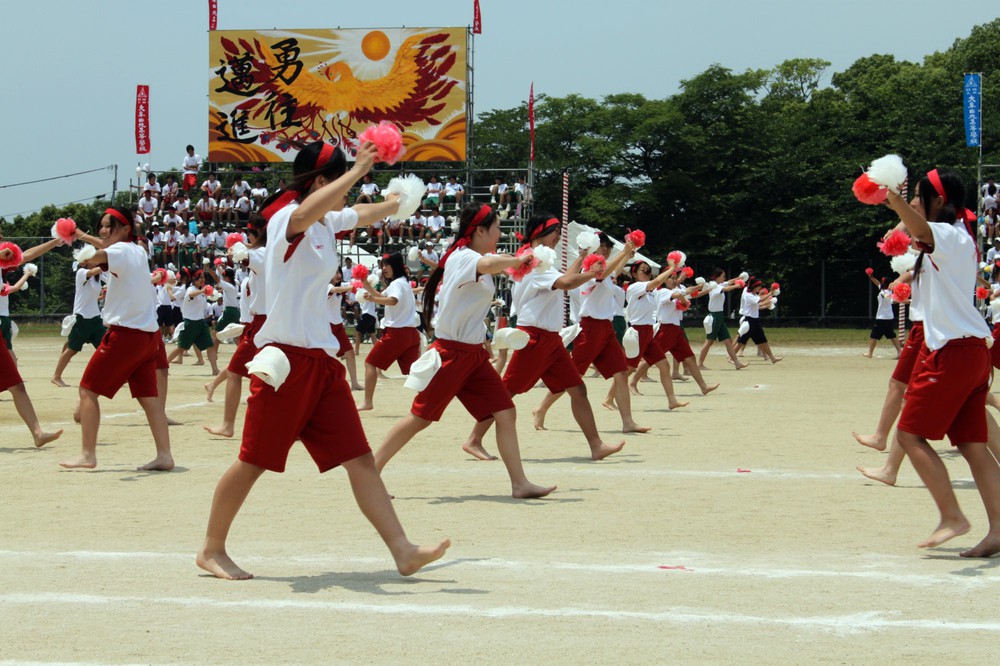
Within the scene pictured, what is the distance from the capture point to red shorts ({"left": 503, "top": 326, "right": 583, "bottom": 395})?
10.4 meters

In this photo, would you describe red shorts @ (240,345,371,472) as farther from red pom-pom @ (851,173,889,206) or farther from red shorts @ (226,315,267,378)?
red shorts @ (226,315,267,378)

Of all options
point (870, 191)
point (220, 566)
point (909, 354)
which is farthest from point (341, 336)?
point (870, 191)

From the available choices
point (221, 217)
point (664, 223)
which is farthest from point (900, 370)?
point (664, 223)

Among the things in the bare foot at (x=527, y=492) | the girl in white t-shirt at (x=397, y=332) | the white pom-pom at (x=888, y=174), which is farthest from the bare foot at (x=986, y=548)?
the girl in white t-shirt at (x=397, y=332)

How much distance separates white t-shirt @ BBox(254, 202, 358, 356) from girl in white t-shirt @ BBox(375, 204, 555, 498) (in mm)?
2295

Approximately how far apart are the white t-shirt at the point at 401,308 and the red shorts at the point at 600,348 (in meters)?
3.41

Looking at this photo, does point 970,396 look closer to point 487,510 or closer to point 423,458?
point 487,510

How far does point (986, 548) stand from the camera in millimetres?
6477

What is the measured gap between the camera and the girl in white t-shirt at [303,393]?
5.74 meters

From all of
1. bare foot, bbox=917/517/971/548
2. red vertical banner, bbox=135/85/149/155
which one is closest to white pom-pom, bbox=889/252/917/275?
bare foot, bbox=917/517/971/548

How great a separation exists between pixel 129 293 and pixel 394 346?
5.67 m

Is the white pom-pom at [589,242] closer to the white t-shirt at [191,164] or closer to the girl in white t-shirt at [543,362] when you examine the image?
the girl in white t-shirt at [543,362]

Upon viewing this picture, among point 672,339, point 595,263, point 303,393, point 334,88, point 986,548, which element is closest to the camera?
point 303,393

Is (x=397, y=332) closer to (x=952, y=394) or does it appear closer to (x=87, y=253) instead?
(x=87, y=253)
